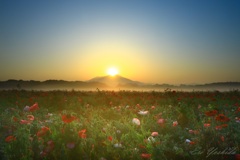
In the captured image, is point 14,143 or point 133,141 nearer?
point 14,143

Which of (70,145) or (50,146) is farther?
(50,146)

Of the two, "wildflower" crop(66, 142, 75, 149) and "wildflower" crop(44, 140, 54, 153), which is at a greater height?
"wildflower" crop(66, 142, 75, 149)

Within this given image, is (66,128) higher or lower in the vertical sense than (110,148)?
higher

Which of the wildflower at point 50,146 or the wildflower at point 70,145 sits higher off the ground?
the wildflower at point 70,145

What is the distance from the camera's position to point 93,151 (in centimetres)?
467

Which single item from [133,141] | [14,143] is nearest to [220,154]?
[133,141]

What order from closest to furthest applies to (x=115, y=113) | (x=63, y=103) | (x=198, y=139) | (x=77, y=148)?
(x=77, y=148), (x=198, y=139), (x=115, y=113), (x=63, y=103)

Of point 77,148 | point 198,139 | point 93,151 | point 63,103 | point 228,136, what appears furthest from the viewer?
point 63,103

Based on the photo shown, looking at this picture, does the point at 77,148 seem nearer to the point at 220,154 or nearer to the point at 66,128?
the point at 66,128

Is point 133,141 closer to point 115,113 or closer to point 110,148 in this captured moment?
point 110,148

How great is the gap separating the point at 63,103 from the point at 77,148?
8.14m

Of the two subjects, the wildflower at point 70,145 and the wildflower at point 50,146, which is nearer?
the wildflower at point 70,145

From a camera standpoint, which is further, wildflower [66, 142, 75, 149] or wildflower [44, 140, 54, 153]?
wildflower [44, 140, 54, 153]

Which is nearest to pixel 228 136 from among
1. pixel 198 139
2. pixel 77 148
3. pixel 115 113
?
pixel 198 139
